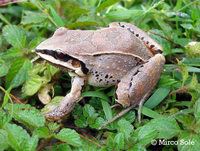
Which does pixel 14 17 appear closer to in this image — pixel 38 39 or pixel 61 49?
pixel 38 39

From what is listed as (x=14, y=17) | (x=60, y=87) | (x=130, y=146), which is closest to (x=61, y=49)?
(x=60, y=87)

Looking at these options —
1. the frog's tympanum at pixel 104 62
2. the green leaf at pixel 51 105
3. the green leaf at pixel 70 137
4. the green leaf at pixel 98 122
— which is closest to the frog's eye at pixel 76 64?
the frog's tympanum at pixel 104 62

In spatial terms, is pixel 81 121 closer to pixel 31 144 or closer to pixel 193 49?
pixel 31 144

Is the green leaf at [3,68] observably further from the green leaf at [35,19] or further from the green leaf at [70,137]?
the green leaf at [70,137]

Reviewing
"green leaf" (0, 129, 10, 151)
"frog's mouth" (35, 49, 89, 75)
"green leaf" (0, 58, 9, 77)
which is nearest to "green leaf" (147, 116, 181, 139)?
"frog's mouth" (35, 49, 89, 75)

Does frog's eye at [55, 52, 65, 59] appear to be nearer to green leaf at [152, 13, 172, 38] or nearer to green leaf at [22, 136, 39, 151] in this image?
green leaf at [22, 136, 39, 151]

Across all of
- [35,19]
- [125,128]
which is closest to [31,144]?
[125,128]
